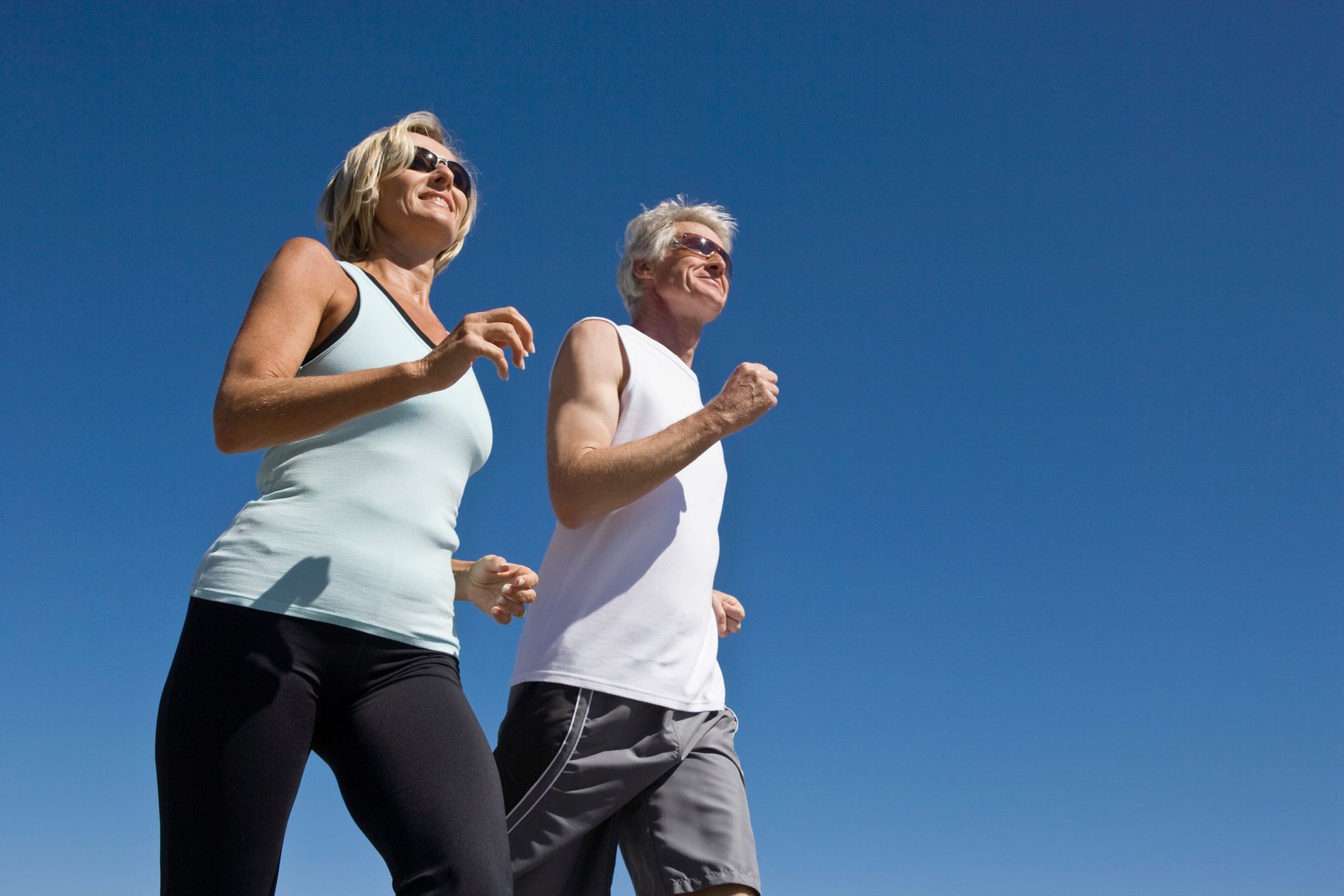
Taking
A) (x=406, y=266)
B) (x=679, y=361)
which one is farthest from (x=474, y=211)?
(x=679, y=361)

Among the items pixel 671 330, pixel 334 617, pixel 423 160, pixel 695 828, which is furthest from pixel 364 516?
pixel 671 330

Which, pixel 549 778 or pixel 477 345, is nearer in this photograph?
pixel 477 345

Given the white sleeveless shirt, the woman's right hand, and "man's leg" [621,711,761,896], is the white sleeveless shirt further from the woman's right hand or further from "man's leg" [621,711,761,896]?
Answer: the woman's right hand

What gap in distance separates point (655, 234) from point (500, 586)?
2035mm

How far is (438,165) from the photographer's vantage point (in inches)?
164

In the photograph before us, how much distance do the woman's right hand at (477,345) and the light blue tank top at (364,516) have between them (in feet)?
1.14

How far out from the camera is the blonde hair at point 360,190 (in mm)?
4039

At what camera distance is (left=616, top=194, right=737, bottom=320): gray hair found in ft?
17.4

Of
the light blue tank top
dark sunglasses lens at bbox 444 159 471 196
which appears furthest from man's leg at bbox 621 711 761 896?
dark sunglasses lens at bbox 444 159 471 196

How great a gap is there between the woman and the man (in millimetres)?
694

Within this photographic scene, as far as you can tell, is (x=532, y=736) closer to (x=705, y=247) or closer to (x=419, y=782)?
(x=419, y=782)

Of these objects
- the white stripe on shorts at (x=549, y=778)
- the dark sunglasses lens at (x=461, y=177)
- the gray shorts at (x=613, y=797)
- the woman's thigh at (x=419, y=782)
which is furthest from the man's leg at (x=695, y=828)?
the dark sunglasses lens at (x=461, y=177)

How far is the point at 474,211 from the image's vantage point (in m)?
4.39

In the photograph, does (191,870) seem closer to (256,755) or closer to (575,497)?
(256,755)
